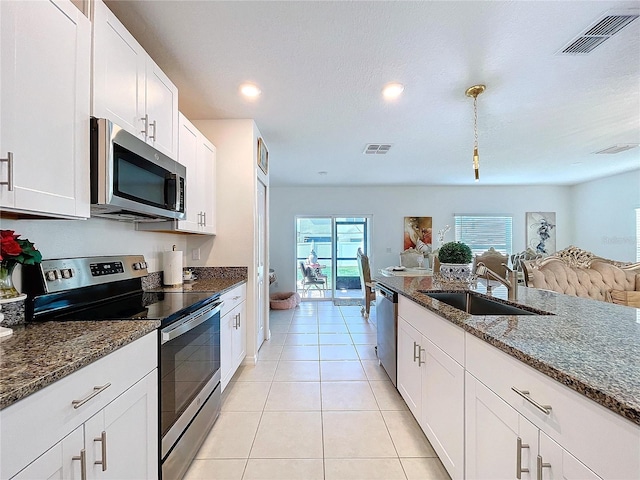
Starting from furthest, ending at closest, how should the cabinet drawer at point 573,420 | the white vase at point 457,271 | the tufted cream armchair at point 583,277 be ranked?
the tufted cream armchair at point 583,277 < the white vase at point 457,271 < the cabinet drawer at point 573,420

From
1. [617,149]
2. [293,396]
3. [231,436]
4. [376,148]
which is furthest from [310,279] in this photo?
[617,149]

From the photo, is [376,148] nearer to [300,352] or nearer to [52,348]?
[300,352]

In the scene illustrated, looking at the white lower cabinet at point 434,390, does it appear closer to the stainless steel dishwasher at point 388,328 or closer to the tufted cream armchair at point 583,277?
the stainless steel dishwasher at point 388,328

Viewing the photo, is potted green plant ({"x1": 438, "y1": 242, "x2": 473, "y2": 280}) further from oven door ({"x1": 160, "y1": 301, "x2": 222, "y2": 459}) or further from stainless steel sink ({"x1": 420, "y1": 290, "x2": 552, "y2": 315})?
oven door ({"x1": 160, "y1": 301, "x2": 222, "y2": 459})

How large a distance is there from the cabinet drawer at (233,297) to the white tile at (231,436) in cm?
73

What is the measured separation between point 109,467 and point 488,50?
2934 millimetres

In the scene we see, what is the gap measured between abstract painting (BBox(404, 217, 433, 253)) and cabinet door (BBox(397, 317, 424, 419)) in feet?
15.7

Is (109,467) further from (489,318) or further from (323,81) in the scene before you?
(323,81)

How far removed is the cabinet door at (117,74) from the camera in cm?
135

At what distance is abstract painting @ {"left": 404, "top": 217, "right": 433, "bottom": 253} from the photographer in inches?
267

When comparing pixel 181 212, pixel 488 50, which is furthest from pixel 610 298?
pixel 181 212

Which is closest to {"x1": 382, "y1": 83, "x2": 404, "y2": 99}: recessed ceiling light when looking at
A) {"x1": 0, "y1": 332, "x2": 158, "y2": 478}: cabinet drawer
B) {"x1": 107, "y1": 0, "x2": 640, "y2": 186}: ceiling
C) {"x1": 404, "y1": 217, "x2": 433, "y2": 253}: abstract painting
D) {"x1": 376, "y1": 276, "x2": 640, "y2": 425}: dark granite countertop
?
{"x1": 107, "y1": 0, "x2": 640, "y2": 186}: ceiling

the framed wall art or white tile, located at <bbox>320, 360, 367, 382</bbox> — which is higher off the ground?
the framed wall art

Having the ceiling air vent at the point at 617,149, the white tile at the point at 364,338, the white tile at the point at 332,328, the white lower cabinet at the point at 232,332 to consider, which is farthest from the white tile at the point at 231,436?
the ceiling air vent at the point at 617,149
